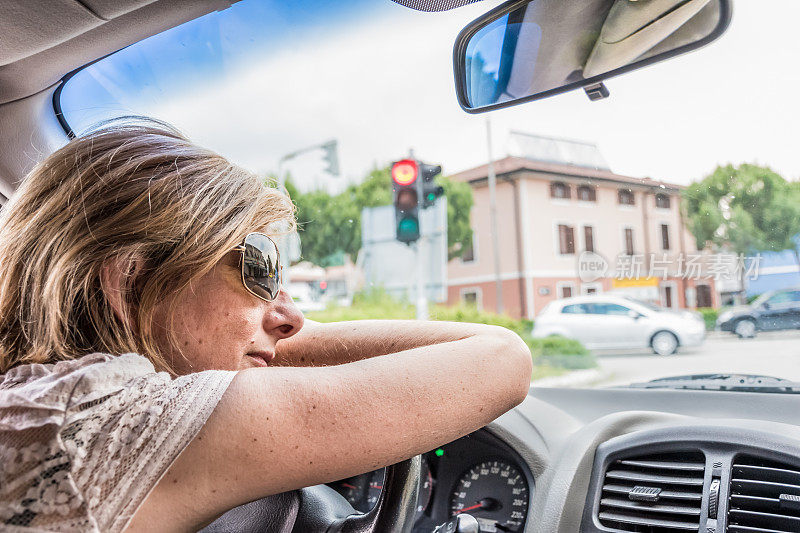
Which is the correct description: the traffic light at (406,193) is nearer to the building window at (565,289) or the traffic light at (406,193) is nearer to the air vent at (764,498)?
the building window at (565,289)

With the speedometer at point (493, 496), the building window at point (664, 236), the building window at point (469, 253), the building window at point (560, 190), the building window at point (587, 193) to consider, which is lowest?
the speedometer at point (493, 496)

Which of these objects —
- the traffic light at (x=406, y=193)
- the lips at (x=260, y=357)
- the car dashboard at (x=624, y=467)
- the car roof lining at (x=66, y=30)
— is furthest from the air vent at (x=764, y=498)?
the traffic light at (x=406, y=193)

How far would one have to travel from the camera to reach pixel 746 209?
2.52 m

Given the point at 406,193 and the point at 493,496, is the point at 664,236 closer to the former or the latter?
the point at 493,496

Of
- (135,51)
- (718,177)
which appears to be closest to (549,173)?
(718,177)

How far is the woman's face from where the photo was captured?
1.35 meters

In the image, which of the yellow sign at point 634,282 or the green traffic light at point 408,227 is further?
the green traffic light at point 408,227

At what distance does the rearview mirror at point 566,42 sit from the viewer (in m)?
1.70

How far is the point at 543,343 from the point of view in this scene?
13.2 ft

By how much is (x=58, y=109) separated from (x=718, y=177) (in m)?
2.49

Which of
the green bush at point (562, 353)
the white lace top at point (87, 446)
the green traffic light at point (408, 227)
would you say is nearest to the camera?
the white lace top at point (87, 446)

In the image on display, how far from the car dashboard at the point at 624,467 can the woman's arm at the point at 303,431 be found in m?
1.04

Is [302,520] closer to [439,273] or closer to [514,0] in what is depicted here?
[514,0]

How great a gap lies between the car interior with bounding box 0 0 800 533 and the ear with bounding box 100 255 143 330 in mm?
506
